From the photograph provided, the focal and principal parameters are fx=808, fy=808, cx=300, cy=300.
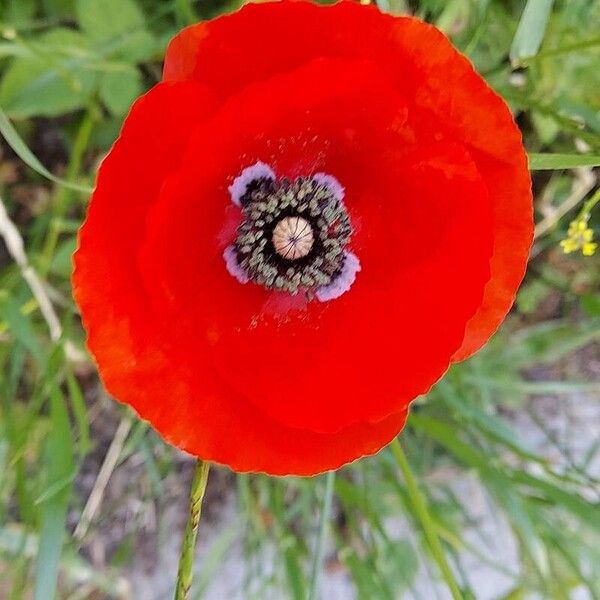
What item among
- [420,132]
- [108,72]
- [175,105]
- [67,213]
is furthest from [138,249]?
[67,213]

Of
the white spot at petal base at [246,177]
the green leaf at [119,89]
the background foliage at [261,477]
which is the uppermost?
the white spot at petal base at [246,177]

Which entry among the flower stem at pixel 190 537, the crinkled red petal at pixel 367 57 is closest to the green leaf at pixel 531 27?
the crinkled red petal at pixel 367 57

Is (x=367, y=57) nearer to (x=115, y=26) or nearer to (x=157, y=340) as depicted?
(x=157, y=340)

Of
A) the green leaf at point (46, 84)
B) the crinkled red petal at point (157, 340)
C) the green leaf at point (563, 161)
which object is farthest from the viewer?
the green leaf at point (46, 84)

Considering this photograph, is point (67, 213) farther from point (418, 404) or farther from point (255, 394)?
point (255, 394)

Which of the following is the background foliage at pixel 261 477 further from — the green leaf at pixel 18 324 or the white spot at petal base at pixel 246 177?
the white spot at petal base at pixel 246 177

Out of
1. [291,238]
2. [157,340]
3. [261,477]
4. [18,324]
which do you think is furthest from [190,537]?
[261,477]

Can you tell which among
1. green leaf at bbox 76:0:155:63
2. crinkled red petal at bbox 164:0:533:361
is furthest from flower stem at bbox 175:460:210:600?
green leaf at bbox 76:0:155:63
